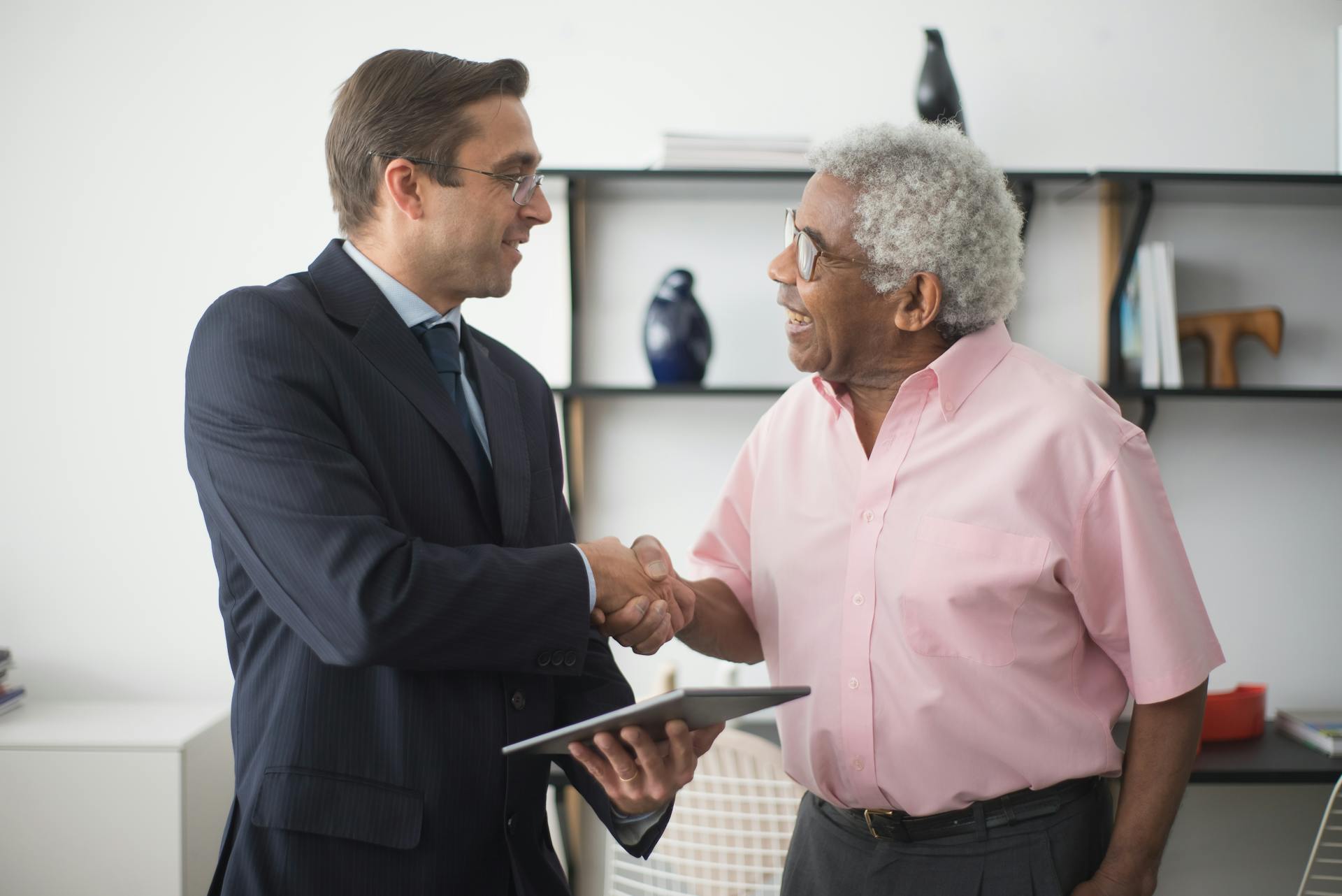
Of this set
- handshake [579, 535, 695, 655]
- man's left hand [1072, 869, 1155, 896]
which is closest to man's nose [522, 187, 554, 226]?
handshake [579, 535, 695, 655]

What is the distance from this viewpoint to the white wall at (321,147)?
113 inches

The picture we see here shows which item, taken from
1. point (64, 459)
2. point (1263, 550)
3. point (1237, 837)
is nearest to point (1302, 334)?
point (1263, 550)

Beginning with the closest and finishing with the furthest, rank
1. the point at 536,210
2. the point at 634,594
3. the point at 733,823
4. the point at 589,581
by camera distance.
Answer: the point at 589,581
the point at 634,594
the point at 536,210
the point at 733,823

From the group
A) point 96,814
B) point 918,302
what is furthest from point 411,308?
point 96,814

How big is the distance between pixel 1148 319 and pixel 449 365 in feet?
6.49

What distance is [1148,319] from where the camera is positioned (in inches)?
106

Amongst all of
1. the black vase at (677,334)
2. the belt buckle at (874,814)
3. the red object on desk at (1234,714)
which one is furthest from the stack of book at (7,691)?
the red object on desk at (1234,714)

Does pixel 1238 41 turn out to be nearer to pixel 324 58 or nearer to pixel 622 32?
pixel 622 32

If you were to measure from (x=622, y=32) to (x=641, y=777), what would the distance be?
2179mm

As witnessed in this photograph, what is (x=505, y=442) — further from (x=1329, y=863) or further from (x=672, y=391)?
(x=1329, y=863)

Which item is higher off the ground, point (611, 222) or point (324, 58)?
point (324, 58)

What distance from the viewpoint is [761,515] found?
66.0 inches

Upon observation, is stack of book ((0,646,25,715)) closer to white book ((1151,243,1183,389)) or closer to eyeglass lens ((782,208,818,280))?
eyeglass lens ((782,208,818,280))

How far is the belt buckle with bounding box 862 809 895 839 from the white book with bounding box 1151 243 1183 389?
166cm
